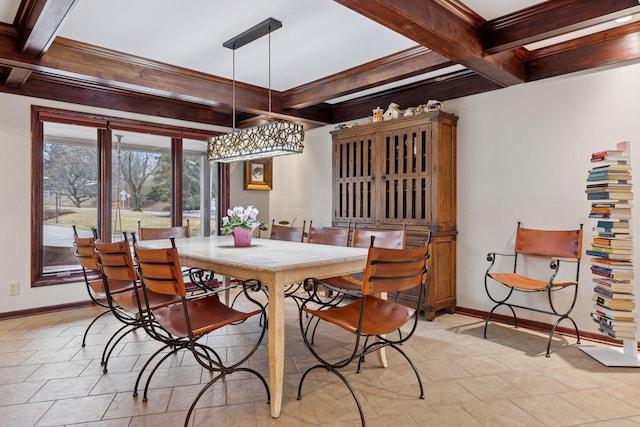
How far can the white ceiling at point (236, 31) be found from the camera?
264 cm

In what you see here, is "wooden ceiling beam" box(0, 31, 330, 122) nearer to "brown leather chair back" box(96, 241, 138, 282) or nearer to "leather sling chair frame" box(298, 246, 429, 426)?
A: "brown leather chair back" box(96, 241, 138, 282)

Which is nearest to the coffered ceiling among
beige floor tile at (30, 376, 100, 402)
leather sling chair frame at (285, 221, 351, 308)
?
leather sling chair frame at (285, 221, 351, 308)

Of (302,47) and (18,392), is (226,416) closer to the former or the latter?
(18,392)

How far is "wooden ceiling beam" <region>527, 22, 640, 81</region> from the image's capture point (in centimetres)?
293

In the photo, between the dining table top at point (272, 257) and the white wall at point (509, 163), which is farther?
the white wall at point (509, 163)

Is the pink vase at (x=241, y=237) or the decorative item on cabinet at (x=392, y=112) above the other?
the decorative item on cabinet at (x=392, y=112)

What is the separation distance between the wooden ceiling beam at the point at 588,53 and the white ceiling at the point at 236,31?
35.2 inches

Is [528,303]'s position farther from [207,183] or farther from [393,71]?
[207,183]

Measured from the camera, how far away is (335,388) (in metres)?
2.32

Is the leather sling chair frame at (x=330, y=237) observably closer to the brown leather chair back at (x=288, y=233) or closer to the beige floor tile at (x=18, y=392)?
the brown leather chair back at (x=288, y=233)

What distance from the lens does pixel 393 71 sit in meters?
3.58

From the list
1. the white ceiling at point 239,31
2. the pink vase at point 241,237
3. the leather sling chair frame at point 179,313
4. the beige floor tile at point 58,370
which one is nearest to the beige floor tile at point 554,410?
the leather sling chair frame at point 179,313

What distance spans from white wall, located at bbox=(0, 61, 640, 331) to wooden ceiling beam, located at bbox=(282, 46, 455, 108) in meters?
0.85

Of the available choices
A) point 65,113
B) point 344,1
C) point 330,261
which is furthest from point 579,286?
point 65,113
